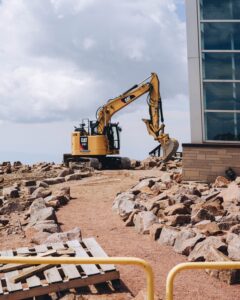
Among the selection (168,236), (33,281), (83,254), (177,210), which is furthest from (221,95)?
(33,281)

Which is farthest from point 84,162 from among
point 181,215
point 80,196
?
point 181,215

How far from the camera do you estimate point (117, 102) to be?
80.6 ft

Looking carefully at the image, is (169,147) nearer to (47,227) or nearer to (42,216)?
(42,216)

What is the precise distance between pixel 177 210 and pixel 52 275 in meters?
4.58

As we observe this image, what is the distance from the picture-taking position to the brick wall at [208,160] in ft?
47.5

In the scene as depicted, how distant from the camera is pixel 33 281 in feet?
20.4

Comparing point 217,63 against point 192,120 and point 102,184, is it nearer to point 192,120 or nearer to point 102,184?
point 192,120

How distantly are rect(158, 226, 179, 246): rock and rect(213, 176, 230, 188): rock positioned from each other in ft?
16.3

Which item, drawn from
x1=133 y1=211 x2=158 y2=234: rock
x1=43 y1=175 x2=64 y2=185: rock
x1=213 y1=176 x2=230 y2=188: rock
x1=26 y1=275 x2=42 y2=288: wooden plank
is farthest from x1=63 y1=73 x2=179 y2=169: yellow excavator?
x1=26 y1=275 x2=42 y2=288: wooden plank

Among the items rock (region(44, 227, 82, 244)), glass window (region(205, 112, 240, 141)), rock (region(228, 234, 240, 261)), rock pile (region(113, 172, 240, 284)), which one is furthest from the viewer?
glass window (region(205, 112, 240, 141))

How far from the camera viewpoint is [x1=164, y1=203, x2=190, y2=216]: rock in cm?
1020

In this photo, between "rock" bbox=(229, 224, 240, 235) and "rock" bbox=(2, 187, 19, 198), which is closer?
"rock" bbox=(229, 224, 240, 235)

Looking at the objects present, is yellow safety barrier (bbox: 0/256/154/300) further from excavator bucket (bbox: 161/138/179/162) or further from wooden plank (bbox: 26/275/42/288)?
excavator bucket (bbox: 161/138/179/162)

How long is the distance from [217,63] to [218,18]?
5.31ft
